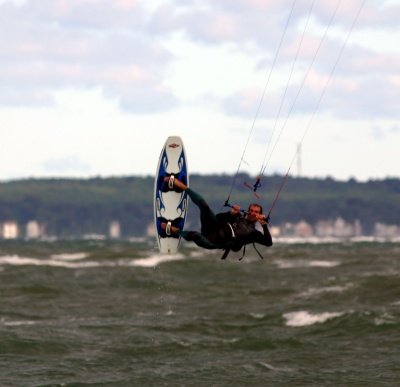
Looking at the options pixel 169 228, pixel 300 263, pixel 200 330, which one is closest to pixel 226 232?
pixel 169 228

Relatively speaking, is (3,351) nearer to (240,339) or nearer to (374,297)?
(240,339)

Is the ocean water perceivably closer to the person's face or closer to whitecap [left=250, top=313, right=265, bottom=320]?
whitecap [left=250, top=313, right=265, bottom=320]

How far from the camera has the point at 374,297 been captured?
45594 mm

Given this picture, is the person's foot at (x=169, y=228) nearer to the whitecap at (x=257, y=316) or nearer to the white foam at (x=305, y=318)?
the white foam at (x=305, y=318)

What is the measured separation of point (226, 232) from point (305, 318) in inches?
709

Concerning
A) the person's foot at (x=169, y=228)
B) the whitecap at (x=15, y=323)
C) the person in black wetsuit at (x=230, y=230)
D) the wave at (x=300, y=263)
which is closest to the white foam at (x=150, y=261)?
the wave at (x=300, y=263)

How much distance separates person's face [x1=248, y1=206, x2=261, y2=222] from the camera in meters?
22.4

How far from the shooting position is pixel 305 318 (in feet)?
131

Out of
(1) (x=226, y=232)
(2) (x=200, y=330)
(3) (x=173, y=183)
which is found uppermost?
(3) (x=173, y=183)

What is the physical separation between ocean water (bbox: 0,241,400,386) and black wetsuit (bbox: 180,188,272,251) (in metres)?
6.95

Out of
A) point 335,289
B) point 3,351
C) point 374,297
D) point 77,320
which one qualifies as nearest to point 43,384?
point 3,351

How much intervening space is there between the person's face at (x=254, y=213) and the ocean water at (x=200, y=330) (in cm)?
715

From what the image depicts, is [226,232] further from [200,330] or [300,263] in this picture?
[300,263]

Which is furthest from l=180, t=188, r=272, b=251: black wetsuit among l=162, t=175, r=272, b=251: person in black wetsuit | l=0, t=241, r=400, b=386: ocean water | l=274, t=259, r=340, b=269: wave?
l=274, t=259, r=340, b=269: wave
